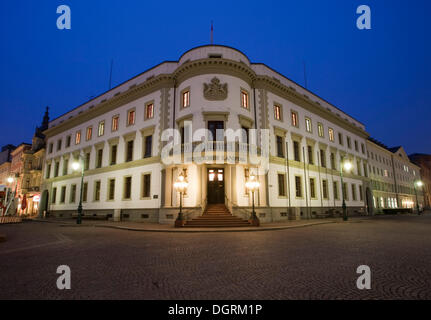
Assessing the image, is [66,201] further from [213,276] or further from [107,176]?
[213,276]

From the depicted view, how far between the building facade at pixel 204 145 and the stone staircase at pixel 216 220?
2.74 ft

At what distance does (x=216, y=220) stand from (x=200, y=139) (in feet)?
22.5

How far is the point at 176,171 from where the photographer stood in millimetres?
21625

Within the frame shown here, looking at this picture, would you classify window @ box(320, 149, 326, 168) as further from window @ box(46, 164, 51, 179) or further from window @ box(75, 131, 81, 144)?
window @ box(46, 164, 51, 179)

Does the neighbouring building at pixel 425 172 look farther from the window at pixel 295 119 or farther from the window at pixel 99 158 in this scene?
the window at pixel 99 158

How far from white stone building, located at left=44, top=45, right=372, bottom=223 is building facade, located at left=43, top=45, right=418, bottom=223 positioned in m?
0.11

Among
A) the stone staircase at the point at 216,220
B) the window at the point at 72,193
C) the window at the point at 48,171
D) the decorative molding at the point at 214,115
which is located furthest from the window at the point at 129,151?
the window at the point at 48,171

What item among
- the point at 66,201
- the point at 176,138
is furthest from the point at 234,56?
the point at 66,201

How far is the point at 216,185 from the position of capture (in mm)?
21406

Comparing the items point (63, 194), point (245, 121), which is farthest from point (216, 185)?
point (63, 194)

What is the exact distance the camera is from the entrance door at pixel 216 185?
2127cm

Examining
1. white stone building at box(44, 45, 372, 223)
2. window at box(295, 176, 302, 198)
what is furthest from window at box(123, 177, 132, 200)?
window at box(295, 176, 302, 198)

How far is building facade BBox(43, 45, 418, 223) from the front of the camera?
20875 millimetres
